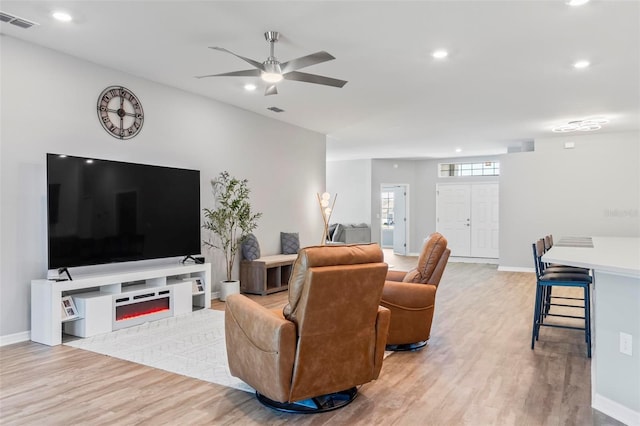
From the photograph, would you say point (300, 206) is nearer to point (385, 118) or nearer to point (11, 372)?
point (385, 118)

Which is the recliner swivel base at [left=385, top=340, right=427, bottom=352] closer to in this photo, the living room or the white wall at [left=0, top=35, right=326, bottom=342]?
the living room

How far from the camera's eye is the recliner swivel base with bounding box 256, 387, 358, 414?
266 cm

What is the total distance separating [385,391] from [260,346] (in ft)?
3.20

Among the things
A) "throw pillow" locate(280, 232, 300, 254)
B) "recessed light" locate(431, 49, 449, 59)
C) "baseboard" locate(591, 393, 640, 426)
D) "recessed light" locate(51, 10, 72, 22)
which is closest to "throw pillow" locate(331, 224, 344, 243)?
"throw pillow" locate(280, 232, 300, 254)

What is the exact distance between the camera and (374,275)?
2635 millimetres

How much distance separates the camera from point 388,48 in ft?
13.7

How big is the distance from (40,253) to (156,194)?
132cm

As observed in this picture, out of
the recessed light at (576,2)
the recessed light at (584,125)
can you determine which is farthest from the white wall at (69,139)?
the recessed light at (584,125)

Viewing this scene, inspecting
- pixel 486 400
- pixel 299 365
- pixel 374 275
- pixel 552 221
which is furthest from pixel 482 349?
pixel 552 221

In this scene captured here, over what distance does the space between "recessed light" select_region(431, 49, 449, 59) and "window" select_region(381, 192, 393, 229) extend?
944 centimetres

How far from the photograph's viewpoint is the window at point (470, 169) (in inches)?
462

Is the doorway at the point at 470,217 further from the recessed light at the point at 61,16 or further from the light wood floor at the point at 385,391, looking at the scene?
the recessed light at the point at 61,16

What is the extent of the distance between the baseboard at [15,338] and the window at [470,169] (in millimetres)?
10551

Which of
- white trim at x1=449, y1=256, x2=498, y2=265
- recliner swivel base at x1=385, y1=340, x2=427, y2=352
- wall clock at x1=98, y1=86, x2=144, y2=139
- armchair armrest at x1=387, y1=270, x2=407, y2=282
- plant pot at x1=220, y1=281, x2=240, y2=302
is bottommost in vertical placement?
white trim at x1=449, y1=256, x2=498, y2=265
